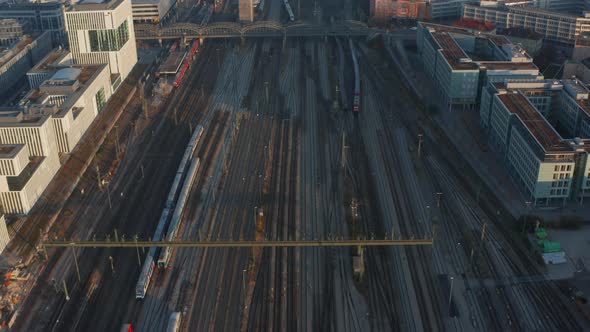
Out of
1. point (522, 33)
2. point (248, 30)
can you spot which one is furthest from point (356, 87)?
point (522, 33)

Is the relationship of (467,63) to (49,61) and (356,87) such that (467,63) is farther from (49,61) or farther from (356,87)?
(49,61)

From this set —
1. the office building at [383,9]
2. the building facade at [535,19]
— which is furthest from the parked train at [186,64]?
the building facade at [535,19]

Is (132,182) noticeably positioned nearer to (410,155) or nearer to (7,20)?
(410,155)

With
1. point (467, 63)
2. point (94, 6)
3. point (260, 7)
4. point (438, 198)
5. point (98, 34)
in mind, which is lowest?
point (438, 198)

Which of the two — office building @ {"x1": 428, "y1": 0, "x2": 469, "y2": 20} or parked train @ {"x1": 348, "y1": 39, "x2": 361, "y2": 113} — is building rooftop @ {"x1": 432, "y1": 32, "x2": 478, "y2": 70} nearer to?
parked train @ {"x1": 348, "y1": 39, "x2": 361, "y2": 113}

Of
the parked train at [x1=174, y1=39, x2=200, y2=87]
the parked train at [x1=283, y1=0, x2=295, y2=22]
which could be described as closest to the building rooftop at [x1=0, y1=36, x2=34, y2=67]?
the parked train at [x1=174, y1=39, x2=200, y2=87]

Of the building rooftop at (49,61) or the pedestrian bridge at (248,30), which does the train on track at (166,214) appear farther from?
the pedestrian bridge at (248,30)
